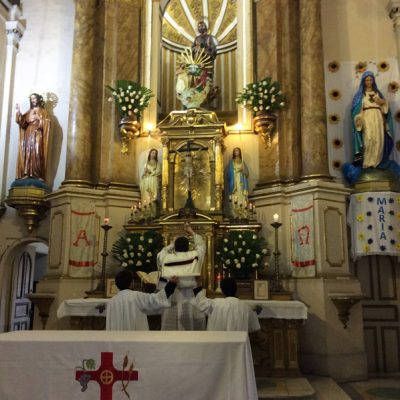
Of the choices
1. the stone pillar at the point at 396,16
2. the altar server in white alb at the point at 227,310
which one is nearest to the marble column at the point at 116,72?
the altar server in white alb at the point at 227,310

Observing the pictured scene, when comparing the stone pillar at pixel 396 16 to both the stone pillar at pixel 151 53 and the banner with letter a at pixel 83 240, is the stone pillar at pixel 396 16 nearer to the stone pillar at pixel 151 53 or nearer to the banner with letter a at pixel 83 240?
the stone pillar at pixel 151 53

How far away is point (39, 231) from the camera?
10703mm

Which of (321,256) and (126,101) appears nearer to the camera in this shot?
(321,256)

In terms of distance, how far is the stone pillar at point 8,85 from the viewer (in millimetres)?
11016

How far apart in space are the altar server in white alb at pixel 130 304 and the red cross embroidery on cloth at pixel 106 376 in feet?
5.00

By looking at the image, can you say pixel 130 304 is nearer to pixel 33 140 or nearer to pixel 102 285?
pixel 102 285

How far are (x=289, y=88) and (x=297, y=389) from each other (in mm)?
5677

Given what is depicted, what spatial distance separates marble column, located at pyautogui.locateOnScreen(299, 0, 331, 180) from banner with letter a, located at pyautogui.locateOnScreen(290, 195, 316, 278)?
0.57 meters

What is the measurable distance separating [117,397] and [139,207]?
19.2ft

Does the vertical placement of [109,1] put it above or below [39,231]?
above

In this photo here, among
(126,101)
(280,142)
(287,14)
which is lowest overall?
(280,142)

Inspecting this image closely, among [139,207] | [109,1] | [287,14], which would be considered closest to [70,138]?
[139,207]

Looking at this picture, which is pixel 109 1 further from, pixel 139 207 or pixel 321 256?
pixel 321 256

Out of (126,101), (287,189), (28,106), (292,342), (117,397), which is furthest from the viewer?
(28,106)
